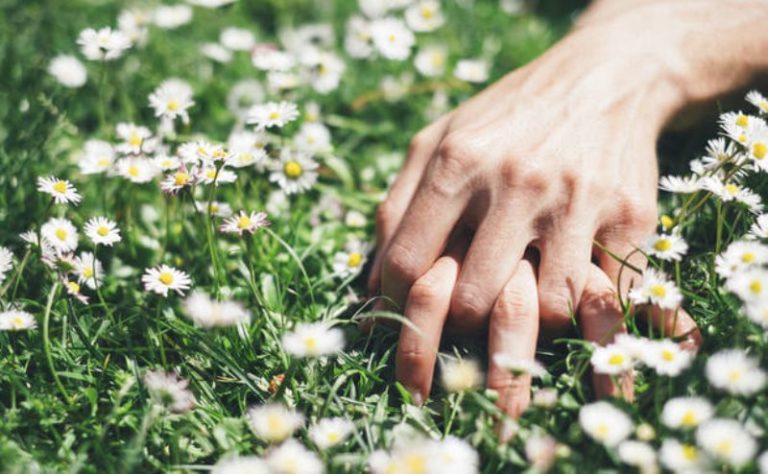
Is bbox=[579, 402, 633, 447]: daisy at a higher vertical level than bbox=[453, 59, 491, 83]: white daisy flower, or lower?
lower

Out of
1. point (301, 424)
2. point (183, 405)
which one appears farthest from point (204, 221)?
point (301, 424)

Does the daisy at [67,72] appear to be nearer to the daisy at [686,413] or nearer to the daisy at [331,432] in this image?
the daisy at [331,432]

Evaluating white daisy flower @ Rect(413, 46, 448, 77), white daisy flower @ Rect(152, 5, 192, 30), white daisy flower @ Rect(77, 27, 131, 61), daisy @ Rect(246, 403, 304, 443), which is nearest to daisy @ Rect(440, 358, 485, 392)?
daisy @ Rect(246, 403, 304, 443)

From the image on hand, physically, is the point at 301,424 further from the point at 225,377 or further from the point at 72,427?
the point at 72,427

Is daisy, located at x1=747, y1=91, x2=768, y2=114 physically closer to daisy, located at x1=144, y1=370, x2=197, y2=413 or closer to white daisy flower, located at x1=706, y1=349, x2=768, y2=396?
white daisy flower, located at x1=706, y1=349, x2=768, y2=396

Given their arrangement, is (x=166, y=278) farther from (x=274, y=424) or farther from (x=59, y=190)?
(x=274, y=424)
